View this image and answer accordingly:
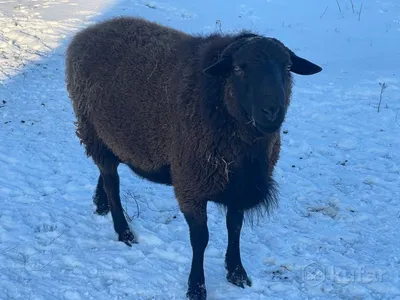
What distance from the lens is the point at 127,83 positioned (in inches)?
187

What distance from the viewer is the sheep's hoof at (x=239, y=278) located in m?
4.55

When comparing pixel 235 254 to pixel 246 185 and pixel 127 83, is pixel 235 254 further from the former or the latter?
pixel 127 83

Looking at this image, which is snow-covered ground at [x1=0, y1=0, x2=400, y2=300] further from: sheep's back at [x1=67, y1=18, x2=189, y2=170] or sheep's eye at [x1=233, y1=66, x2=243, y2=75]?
sheep's eye at [x1=233, y1=66, x2=243, y2=75]

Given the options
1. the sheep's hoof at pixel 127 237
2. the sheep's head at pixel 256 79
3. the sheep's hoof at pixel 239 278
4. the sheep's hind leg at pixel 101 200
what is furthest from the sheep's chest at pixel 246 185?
the sheep's hind leg at pixel 101 200

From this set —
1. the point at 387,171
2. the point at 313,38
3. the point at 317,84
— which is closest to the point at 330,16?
the point at 313,38

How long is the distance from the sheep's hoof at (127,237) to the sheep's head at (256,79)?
79.3 inches

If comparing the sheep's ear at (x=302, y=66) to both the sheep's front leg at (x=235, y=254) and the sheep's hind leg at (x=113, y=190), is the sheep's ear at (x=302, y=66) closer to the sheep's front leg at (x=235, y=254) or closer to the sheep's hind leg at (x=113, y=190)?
the sheep's front leg at (x=235, y=254)

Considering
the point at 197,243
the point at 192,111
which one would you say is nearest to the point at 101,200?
the point at 197,243

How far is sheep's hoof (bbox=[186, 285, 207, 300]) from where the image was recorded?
171 inches

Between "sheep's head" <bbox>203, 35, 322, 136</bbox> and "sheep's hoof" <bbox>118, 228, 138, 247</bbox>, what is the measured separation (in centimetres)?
201

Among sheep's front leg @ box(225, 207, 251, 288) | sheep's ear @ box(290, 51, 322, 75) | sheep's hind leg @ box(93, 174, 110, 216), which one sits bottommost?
sheep's hind leg @ box(93, 174, 110, 216)

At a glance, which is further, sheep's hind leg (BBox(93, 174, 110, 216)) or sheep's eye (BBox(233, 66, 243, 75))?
sheep's hind leg (BBox(93, 174, 110, 216))

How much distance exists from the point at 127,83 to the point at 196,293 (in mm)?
2039

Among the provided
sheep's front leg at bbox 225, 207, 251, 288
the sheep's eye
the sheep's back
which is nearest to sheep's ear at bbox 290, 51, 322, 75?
the sheep's eye
